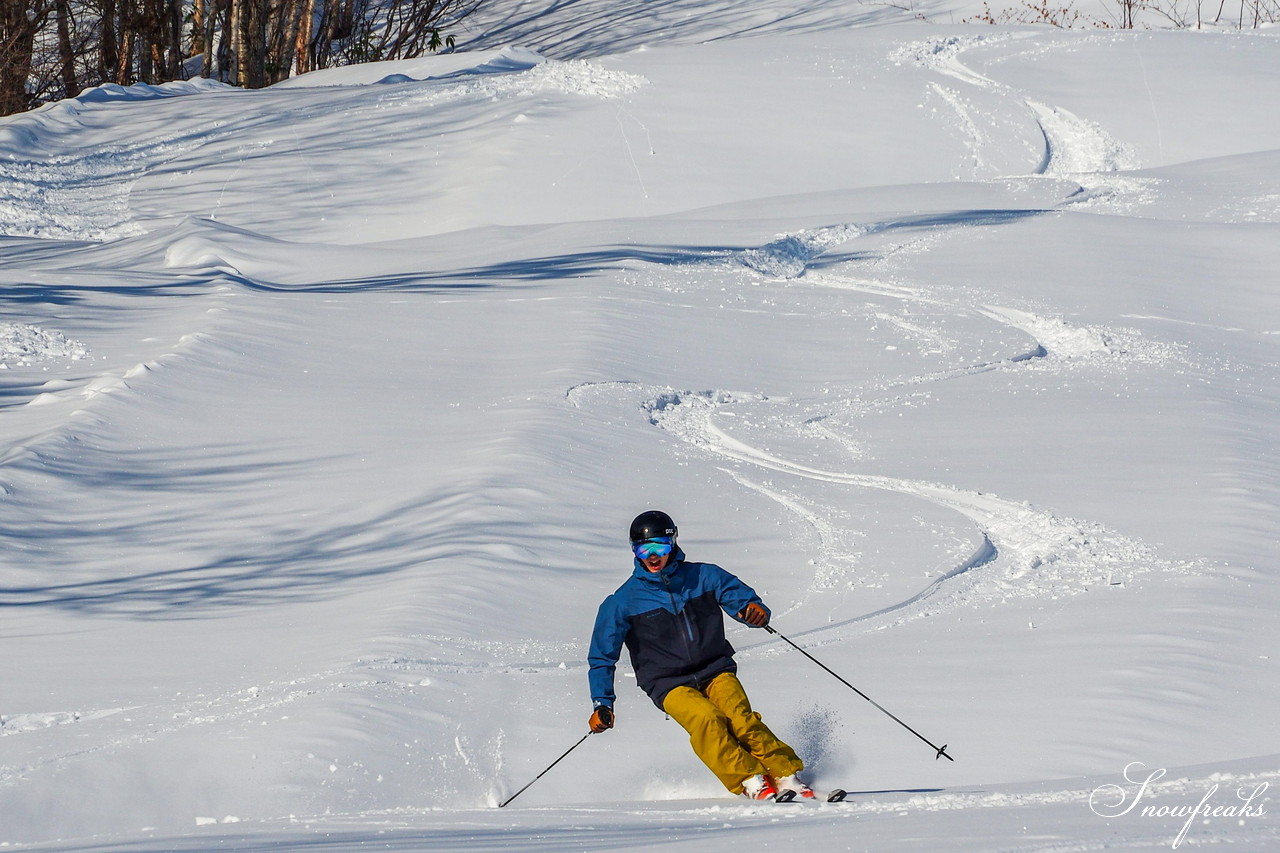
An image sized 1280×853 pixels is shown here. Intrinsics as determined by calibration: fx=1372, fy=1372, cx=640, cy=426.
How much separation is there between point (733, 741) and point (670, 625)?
55 centimetres

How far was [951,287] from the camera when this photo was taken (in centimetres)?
1195

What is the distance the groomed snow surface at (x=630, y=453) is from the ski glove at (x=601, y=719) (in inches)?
12.1

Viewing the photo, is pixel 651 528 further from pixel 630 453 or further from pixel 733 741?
pixel 630 453

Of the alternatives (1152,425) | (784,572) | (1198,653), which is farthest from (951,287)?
(1198,653)

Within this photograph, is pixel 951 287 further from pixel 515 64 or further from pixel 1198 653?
pixel 515 64

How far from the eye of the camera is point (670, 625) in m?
5.14

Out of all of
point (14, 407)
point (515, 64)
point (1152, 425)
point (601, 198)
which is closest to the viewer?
point (14, 407)

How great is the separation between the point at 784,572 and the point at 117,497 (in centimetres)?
338

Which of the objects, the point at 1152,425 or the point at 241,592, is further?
the point at 1152,425

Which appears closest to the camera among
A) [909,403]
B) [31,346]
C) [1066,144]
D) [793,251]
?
[31,346]

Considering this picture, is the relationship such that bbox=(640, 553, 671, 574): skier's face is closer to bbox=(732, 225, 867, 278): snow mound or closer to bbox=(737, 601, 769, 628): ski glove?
bbox=(737, 601, 769, 628): ski glove

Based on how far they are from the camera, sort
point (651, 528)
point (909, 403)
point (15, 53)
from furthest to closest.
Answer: point (15, 53), point (909, 403), point (651, 528)

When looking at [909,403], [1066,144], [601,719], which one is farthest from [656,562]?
[1066,144]

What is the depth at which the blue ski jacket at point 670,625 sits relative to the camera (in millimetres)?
5102
